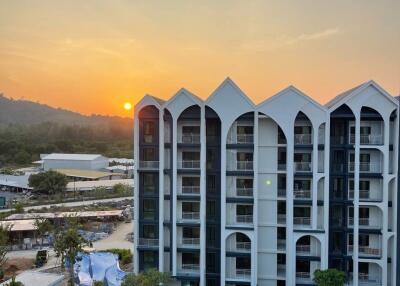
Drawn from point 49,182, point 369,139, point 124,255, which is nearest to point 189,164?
point 124,255

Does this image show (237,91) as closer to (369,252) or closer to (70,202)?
(369,252)

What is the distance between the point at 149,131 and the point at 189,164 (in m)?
2.79

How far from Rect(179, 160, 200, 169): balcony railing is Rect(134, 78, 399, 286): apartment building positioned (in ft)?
0.18

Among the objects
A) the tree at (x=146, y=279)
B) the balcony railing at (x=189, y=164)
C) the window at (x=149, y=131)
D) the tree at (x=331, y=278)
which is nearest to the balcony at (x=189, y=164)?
the balcony railing at (x=189, y=164)

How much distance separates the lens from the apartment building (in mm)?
19109

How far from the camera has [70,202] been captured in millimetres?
44219

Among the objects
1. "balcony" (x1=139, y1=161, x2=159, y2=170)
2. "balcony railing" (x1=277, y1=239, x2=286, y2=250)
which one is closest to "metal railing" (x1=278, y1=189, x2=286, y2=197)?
"balcony railing" (x1=277, y1=239, x2=286, y2=250)

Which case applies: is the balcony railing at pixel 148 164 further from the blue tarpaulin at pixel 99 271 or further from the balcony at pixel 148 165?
the blue tarpaulin at pixel 99 271

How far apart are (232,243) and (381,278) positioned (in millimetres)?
7420

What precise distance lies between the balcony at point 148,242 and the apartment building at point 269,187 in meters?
0.05

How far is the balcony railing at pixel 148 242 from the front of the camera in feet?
67.8

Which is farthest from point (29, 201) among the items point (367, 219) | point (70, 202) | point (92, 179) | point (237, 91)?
point (367, 219)

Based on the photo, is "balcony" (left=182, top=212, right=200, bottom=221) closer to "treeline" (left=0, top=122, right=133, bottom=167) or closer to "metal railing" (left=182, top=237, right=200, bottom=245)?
"metal railing" (left=182, top=237, right=200, bottom=245)

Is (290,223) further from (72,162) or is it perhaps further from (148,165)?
(72,162)
